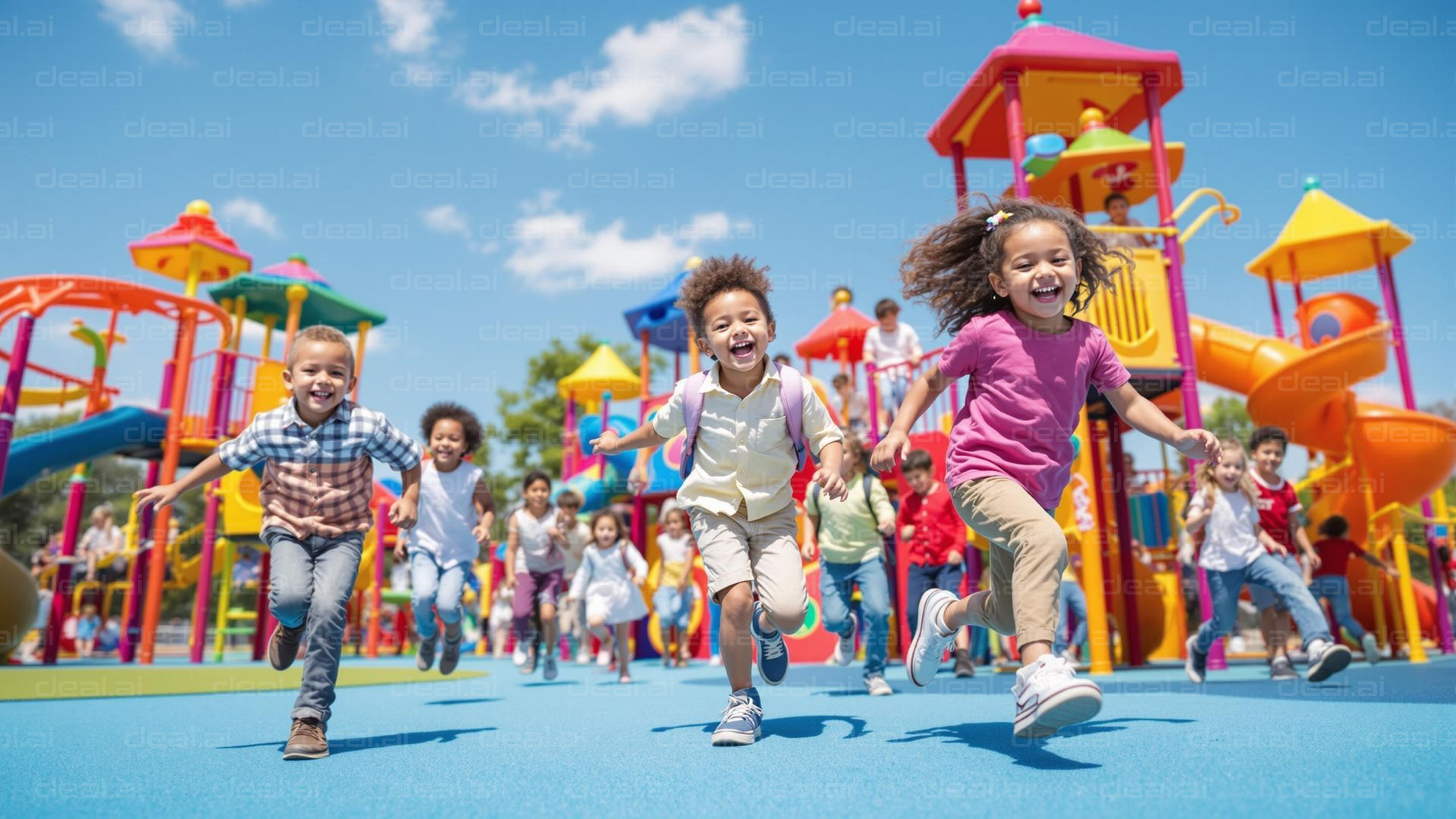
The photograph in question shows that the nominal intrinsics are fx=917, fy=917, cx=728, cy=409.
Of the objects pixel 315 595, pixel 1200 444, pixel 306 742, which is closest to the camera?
pixel 306 742

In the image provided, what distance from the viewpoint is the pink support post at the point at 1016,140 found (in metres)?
8.36

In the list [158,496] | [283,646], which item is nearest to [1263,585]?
[283,646]

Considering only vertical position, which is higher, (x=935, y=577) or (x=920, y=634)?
(x=935, y=577)

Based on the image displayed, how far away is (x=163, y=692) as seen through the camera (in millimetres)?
6547

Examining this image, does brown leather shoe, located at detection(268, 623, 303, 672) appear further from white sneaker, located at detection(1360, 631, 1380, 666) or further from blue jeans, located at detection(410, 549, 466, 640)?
white sneaker, located at detection(1360, 631, 1380, 666)

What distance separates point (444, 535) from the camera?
5867mm

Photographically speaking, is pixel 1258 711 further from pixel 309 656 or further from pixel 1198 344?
pixel 1198 344

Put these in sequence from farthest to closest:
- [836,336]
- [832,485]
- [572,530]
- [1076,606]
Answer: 1. [836,336]
2. [572,530]
3. [1076,606]
4. [832,485]

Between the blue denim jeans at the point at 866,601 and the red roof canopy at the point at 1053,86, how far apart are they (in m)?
5.72

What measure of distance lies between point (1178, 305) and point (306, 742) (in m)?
8.10

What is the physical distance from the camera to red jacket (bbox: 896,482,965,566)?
6574mm

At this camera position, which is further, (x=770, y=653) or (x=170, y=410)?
(x=170, y=410)

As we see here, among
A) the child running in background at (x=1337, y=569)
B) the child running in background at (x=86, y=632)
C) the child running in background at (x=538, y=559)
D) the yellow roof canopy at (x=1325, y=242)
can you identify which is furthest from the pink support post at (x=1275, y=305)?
the child running in background at (x=86, y=632)

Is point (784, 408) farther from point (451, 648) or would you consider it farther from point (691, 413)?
point (451, 648)
